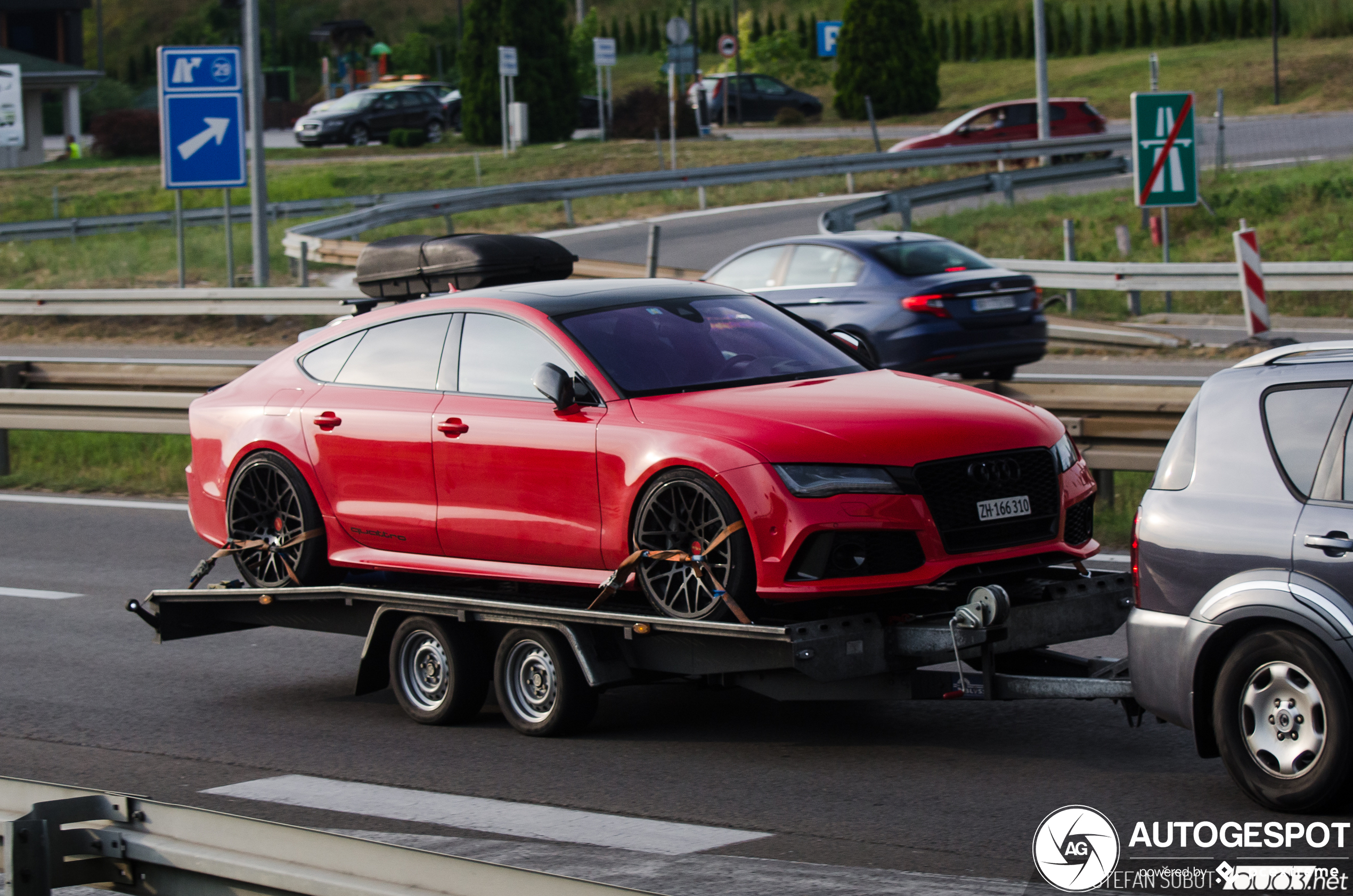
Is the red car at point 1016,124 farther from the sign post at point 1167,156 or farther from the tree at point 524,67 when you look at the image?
the sign post at point 1167,156

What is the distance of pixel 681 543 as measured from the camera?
6738 millimetres

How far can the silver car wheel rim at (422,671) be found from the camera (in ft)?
24.5

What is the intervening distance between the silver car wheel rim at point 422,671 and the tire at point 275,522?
2.62ft

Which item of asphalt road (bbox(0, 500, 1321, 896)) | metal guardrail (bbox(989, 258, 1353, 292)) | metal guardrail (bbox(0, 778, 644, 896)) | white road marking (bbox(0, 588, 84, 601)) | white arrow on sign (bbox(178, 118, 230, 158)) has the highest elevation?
white arrow on sign (bbox(178, 118, 230, 158))

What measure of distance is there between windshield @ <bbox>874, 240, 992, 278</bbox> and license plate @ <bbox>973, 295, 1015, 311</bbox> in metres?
0.37

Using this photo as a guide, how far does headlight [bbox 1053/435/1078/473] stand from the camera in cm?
694

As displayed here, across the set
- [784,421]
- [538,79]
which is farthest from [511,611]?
[538,79]

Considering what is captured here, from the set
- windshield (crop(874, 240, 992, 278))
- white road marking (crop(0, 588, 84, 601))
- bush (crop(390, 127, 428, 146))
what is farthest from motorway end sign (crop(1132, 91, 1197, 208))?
bush (crop(390, 127, 428, 146))

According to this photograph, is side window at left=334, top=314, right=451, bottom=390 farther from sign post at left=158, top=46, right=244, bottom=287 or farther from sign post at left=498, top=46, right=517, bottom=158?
sign post at left=498, top=46, right=517, bottom=158

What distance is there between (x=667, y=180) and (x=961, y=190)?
590cm

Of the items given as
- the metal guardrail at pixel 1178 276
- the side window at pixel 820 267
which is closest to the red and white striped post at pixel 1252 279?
the metal guardrail at pixel 1178 276

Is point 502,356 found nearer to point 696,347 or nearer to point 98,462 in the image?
point 696,347

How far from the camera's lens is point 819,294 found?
15484 mm

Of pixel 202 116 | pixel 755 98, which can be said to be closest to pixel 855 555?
pixel 202 116
